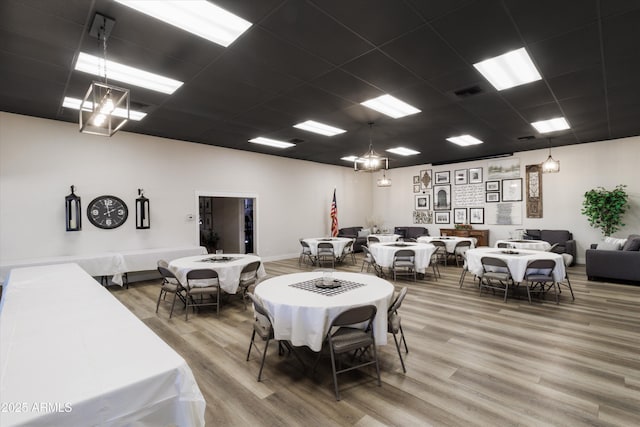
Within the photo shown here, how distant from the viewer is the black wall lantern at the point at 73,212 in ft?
19.1

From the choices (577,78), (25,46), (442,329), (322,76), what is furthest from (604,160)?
(25,46)

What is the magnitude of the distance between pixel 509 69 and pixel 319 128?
3671mm

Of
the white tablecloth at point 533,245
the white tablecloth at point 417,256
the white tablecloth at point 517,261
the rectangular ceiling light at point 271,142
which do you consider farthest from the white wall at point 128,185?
the white tablecloth at point 533,245

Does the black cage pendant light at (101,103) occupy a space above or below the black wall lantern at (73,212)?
above

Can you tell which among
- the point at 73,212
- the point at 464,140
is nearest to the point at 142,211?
the point at 73,212

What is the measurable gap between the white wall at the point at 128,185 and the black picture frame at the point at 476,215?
5.42 m

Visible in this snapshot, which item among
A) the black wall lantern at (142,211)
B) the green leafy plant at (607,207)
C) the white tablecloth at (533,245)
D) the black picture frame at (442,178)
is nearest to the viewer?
the black wall lantern at (142,211)

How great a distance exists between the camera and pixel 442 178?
10891 mm

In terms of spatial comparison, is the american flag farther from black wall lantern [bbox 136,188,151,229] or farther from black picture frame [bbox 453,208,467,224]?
Result: black wall lantern [bbox 136,188,151,229]

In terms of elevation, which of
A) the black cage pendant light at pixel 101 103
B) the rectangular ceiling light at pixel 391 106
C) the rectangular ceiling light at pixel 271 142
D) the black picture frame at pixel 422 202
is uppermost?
the rectangular ceiling light at pixel 271 142

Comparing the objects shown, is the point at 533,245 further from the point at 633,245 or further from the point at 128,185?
the point at 128,185

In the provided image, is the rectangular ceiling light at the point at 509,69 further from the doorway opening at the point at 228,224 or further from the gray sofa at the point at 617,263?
the doorway opening at the point at 228,224

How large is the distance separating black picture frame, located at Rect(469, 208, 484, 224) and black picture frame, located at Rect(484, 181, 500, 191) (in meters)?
0.72

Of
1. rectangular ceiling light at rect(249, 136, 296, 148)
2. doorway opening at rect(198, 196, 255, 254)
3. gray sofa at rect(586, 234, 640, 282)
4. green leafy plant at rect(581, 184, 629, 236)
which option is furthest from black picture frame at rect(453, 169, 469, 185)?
doorway opening at rect(198, 196, 255, 254)
